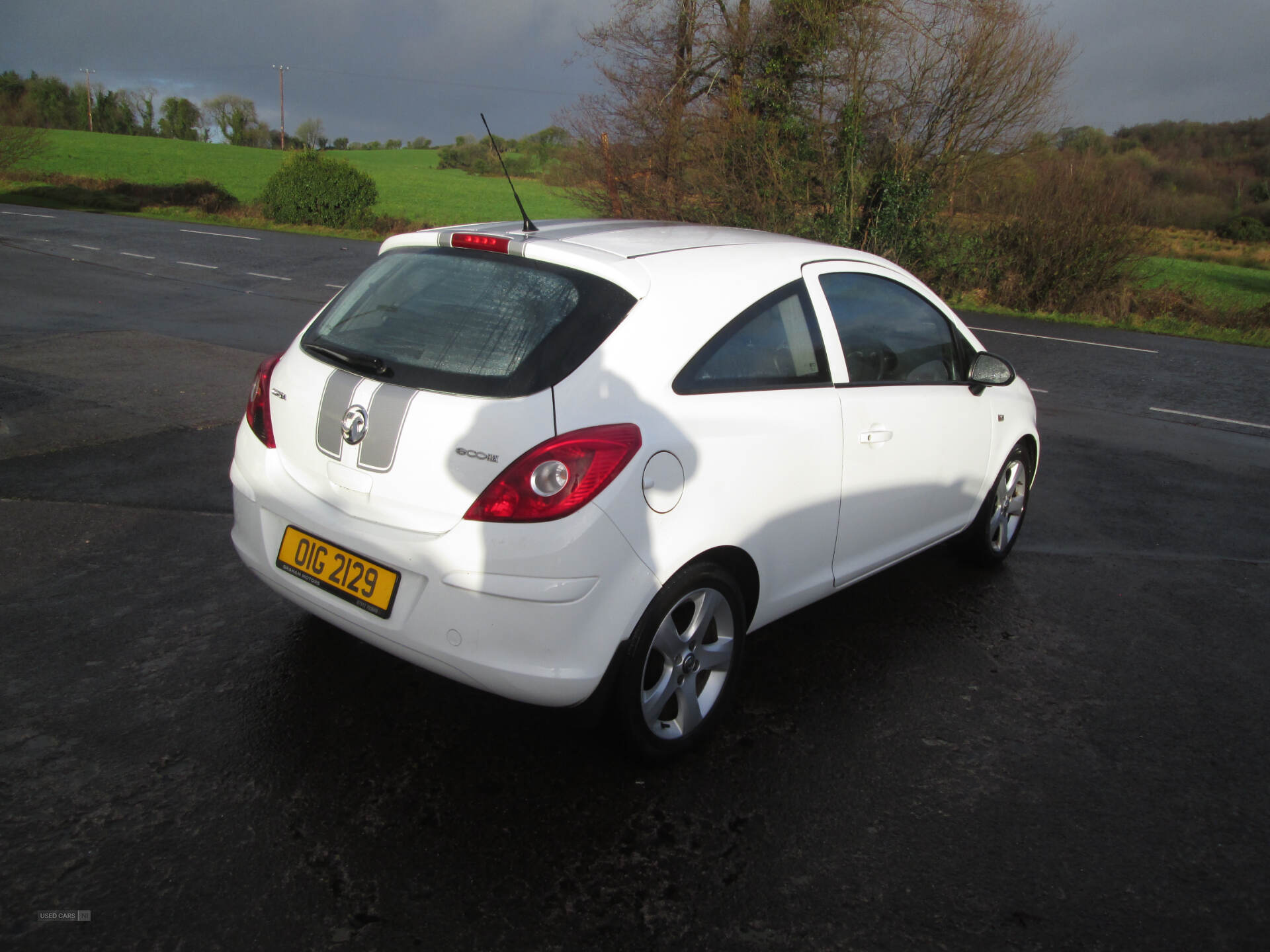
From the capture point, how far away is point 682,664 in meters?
3.28

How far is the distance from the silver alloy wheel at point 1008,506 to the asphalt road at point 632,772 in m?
0.20

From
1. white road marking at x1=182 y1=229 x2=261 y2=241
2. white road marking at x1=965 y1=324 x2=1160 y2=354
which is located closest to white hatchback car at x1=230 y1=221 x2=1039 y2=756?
white road marking at x1=965 y1=324 x2=1160 y2=354

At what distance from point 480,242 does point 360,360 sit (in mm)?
596

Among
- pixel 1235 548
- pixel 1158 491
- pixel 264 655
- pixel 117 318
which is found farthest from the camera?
pixel 117 318

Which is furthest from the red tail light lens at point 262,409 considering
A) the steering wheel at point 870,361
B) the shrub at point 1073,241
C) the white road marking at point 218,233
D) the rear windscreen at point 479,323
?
the white road marking at point 218,233

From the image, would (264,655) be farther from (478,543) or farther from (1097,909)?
(1097,909)

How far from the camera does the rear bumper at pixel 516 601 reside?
283 cm

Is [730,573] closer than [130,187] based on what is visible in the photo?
Yes

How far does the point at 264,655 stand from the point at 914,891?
2.47m

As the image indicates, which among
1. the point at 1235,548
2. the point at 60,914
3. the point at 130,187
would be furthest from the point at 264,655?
the point at 130,187

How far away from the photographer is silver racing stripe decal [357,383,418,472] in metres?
3.01

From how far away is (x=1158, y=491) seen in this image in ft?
23.9

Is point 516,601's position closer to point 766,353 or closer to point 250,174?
point 766,353

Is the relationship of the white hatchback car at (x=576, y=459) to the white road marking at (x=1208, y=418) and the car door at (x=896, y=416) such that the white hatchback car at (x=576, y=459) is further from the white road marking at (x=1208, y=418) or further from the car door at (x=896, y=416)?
the white road marking at (x=1208, y=418)
